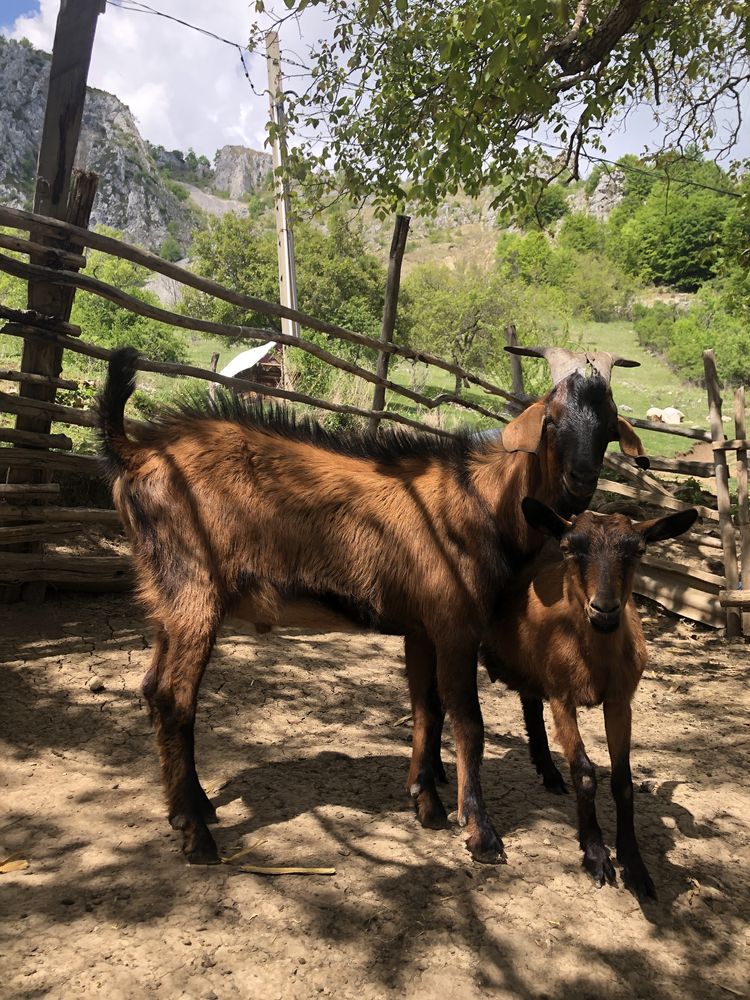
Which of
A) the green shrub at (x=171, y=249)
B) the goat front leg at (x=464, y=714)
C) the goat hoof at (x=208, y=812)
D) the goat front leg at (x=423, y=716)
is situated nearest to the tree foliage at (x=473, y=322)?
the goat front leg at (x=423, y=716)

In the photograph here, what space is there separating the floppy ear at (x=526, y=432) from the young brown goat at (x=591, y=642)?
0.29 metres

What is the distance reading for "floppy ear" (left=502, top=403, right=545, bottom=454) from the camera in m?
3.10

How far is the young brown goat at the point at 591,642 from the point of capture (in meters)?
2.85

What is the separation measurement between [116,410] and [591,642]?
2362 millimetres

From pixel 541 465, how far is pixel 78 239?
3181mm

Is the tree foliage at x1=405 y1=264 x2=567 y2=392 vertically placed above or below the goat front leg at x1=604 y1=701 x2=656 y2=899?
above

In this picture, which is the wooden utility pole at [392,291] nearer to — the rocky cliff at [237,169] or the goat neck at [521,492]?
the goat neck at [521,492]

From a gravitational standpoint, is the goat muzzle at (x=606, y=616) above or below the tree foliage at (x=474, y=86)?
below

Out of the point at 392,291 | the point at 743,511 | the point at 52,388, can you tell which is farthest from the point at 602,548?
the point at 392,291

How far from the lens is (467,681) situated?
3.17 metres

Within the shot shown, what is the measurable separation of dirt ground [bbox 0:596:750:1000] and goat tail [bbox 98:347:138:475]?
1505mm

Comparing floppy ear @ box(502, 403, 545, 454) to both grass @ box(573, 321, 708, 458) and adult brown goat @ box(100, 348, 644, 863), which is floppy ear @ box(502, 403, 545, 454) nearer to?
adult brown goat @ box(100, 348, 644, 863)

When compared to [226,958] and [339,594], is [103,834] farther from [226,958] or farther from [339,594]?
[339,594]

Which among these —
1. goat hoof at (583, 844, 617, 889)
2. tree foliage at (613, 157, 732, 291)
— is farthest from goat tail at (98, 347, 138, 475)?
tree foliage at (613, 157, 732, 291)
